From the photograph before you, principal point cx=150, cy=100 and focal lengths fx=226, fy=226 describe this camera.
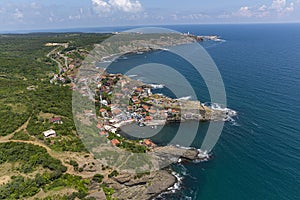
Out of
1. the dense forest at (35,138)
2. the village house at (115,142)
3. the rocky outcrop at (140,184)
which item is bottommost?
the rocky outcrop at (140,184)

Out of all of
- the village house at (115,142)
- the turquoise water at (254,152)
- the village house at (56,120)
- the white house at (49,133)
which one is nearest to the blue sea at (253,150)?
the turquoise water at (254,152)

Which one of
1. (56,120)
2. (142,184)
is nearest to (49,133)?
(56,120)

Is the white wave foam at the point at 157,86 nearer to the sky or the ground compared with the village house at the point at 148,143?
nearer to the sky

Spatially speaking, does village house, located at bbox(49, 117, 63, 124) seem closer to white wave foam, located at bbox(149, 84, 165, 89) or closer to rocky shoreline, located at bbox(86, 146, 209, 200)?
rocky shoreline, located at bbox(86, 146, 209, 200)

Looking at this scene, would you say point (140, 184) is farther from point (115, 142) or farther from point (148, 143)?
point (148, 143)

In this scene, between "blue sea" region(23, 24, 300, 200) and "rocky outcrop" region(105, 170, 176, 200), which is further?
"blue sea" region(23, 24, 300, 200)

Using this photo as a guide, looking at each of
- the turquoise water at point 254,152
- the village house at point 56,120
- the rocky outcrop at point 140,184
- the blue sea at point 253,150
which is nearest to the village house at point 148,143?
the blue sea at point 253,150

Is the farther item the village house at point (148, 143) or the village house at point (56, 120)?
the village house at point (148, 143)

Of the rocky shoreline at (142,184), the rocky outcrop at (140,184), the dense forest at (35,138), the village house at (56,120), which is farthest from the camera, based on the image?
the village house at (56,120)

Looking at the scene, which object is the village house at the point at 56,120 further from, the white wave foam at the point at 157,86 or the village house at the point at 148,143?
the white wave foam at the point at 157,86

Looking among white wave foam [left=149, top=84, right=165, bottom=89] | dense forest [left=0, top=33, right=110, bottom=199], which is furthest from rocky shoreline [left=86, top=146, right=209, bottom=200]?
white wave foam [left=149, top=84, right=165, bottom=89]

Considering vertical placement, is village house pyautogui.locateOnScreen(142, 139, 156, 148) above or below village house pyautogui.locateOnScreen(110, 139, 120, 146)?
below

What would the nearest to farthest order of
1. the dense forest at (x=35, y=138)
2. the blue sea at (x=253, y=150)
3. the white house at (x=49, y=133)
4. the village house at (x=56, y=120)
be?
the dense forest at (x=35, y=138)
the blue sea at (x=253, y=150)
the white house at (x=49, y=133)
the village house at (x=56, y=120)
